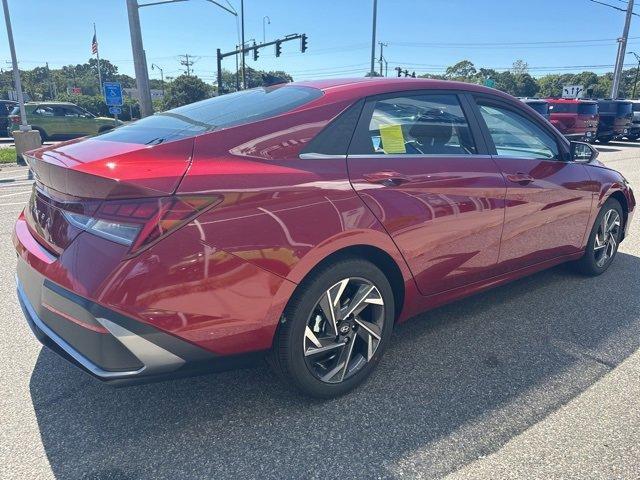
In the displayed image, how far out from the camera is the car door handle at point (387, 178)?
2420mm

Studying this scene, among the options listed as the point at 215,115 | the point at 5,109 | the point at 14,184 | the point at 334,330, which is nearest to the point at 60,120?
the point at 5,109

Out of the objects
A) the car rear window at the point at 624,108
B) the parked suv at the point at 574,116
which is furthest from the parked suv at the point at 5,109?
the car rear window at the point at 624,108

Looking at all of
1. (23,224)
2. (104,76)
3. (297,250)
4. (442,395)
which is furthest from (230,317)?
(104,76)

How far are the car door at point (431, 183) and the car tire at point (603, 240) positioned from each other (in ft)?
5.05

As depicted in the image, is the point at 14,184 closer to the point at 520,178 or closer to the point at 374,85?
the point at 374,85

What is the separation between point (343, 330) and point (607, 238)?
3.14 m

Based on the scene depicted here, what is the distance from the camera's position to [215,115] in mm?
2568

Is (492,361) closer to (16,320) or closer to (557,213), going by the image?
(557,213)

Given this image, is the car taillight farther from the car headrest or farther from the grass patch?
the grass patch

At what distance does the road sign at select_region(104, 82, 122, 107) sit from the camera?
55.7 ft

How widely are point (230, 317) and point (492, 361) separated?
5.62 feet

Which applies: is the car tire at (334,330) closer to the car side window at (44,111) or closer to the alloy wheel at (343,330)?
the alloy wheel at (343,330)

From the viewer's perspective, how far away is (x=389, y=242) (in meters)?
2.49

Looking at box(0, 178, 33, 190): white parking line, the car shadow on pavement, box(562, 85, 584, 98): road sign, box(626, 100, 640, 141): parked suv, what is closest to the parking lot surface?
the car shadow on pavement
